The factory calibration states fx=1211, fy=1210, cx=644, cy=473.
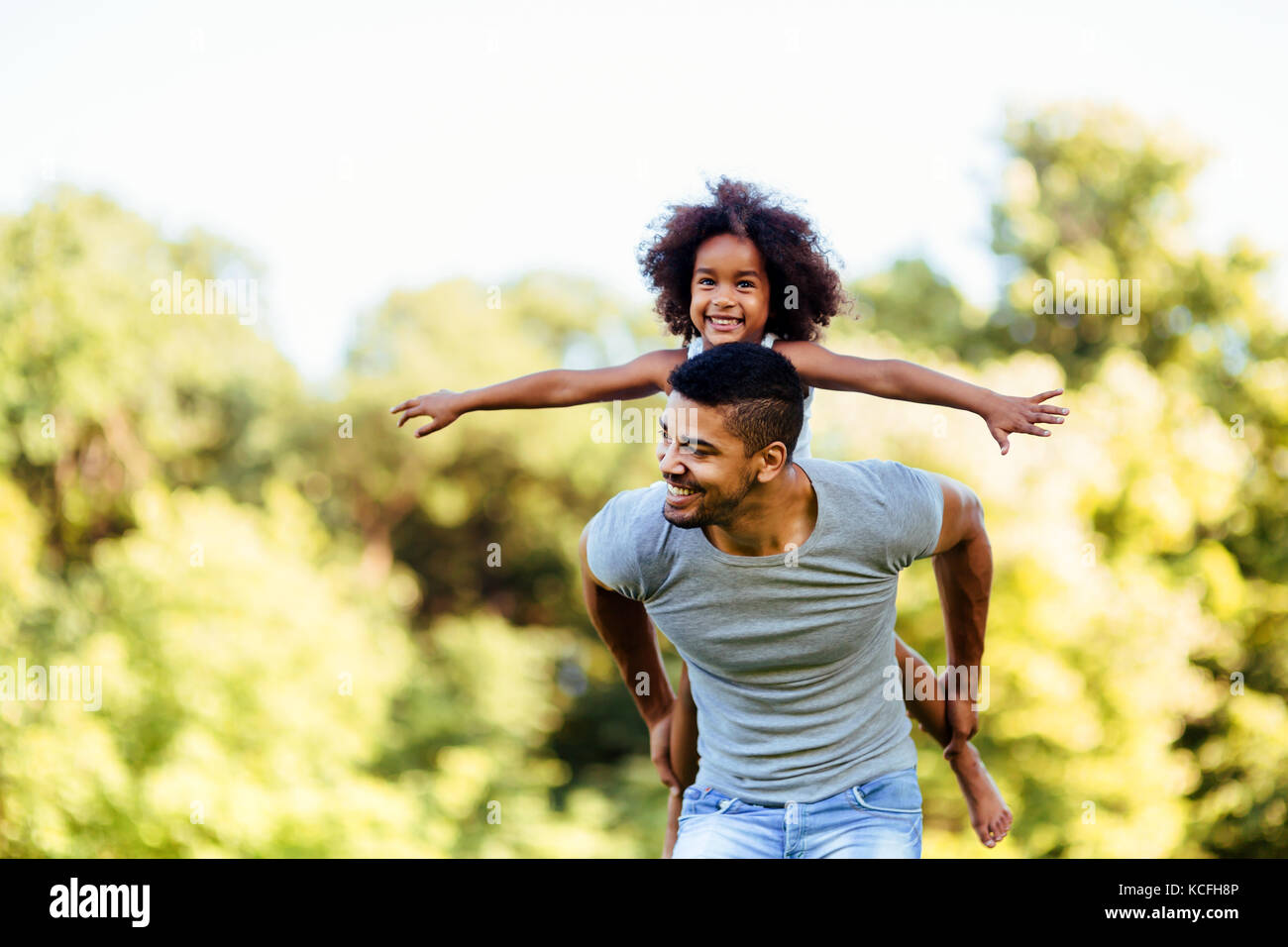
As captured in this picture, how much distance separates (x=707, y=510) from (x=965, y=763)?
1.16 meters

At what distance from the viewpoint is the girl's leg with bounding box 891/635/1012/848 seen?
291cm

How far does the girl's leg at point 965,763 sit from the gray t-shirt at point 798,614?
353 mm

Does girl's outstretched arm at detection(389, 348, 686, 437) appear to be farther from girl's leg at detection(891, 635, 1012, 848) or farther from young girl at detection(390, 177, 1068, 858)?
girl's leg at detection(891, 635, 1012, 848)

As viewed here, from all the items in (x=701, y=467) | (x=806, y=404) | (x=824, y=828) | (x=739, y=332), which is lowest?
(x=824, y=828)

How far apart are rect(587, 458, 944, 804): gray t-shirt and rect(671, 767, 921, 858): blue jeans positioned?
3 cm

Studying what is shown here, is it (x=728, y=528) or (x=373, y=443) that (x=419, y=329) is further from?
(x=728, y=528)

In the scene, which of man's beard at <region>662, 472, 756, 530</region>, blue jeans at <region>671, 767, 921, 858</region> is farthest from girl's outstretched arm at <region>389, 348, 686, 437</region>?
blue jeans at <region>671, 767, 921, 858</region>

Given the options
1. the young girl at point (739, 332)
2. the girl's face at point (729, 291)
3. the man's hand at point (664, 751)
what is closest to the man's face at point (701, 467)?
the young girl at point (739, 332)

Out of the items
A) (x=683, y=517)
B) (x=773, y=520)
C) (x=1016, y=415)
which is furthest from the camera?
(x=1016, y=415)

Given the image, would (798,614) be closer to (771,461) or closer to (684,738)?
(771,461)

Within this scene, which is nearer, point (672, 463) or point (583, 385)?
point (672, 463)

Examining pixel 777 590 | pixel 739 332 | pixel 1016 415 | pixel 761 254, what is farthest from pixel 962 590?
pixel 761 254

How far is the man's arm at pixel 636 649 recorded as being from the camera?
274 cm

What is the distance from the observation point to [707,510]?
2.30 meters
